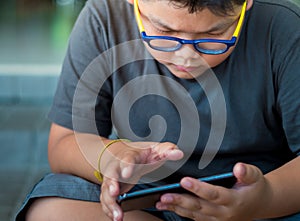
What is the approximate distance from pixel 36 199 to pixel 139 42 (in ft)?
1.36

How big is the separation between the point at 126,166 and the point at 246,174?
215 millimetres

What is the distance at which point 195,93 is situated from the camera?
136 centimetres

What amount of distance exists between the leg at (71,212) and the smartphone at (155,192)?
6.7 inches

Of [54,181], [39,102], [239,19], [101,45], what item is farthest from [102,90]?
[39,102]

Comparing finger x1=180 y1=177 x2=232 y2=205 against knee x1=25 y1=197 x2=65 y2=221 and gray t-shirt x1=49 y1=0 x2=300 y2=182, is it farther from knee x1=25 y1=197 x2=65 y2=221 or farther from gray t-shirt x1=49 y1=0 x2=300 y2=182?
knee x1=25 y1=197 x2=65 y2=221

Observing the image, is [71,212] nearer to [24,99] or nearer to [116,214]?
[116,214]

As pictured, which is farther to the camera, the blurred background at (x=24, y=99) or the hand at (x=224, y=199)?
the blurred background at (x=24, y=99)

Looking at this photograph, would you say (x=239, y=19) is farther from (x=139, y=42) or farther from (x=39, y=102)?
(x=39, y=102)

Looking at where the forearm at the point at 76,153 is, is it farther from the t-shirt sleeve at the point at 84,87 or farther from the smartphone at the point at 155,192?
the smartphone at the point at 155,192

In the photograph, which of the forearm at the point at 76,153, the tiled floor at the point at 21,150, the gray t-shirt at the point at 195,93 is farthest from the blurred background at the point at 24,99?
the gray t-shirt at the point at 195,93

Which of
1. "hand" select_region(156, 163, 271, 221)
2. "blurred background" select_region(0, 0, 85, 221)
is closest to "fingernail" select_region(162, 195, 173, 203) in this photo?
"hand" select_region(156, 163, 271, 221)

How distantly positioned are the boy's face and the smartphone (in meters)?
0.24

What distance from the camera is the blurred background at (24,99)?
217 cm

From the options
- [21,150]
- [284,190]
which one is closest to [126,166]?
[284,190]
